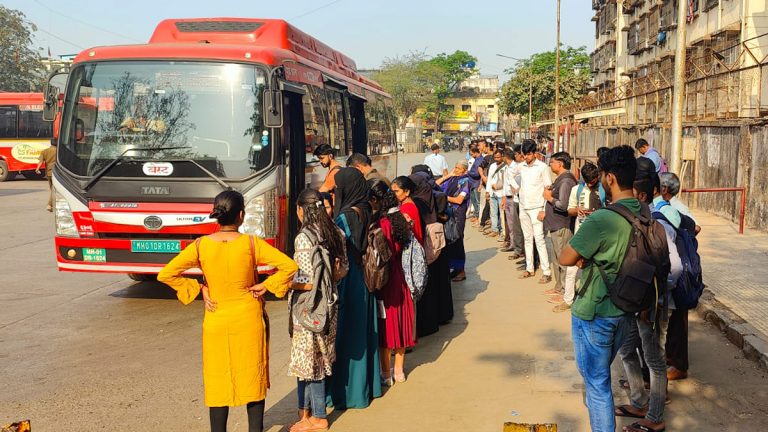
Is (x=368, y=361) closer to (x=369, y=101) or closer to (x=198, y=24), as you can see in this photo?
(x=198, y=24)

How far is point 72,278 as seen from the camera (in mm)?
10523

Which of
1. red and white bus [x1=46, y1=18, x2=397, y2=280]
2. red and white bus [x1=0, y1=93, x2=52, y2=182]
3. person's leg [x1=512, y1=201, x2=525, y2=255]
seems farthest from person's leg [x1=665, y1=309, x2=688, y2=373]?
red and white bus [x1=0, y1=93, x2=52, y2=182]

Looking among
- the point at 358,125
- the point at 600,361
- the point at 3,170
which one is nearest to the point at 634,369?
the point at 600,361

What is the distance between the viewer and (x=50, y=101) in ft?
27.9

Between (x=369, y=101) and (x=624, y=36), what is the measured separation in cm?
3941

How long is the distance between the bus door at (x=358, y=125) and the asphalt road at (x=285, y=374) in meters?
4.55

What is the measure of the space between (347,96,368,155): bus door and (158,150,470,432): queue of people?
6.33 metres

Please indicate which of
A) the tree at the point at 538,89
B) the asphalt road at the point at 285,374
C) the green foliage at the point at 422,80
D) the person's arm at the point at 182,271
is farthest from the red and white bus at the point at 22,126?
the green foliage at the point at 422,80

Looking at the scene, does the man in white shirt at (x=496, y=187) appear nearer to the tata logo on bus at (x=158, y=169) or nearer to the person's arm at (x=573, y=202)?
the person's arm at (x=573, y=202)

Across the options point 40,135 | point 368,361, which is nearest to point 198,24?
point 368,361

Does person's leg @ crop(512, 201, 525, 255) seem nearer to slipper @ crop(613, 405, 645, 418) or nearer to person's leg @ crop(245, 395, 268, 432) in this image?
slipper @ crop(613, 405, 645, 418)

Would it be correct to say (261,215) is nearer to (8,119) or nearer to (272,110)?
(272,110)

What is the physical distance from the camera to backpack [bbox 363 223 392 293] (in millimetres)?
5207

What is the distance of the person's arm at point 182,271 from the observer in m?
4.11
